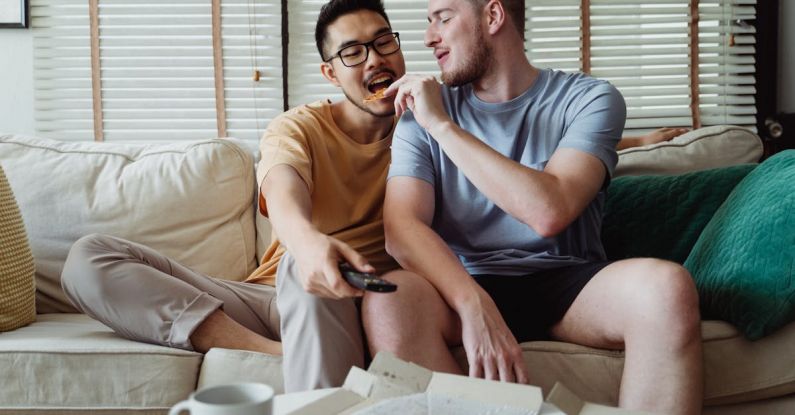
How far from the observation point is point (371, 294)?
1.36 metres

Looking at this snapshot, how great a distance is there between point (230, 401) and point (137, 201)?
1.53 m

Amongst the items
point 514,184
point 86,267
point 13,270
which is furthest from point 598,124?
point 13,270

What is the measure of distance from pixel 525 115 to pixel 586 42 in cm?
178

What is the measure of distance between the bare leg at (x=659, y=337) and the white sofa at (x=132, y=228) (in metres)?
0.68

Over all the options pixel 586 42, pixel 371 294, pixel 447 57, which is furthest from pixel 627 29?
pixel 371 294

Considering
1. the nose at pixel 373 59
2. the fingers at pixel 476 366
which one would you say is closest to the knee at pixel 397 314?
the fingers at pixel 476 366

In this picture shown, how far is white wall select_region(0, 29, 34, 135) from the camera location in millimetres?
3303

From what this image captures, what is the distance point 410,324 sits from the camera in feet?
4.32

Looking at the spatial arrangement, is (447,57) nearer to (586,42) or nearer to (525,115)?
(525,115)

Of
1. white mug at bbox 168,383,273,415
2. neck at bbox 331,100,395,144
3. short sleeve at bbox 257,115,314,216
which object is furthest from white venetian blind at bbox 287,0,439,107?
white mug at bbox 168,383,273,415

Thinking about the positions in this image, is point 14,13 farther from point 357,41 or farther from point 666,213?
point 666,213

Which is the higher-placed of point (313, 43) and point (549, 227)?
point (313, 43)

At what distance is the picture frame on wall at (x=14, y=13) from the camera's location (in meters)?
3.26

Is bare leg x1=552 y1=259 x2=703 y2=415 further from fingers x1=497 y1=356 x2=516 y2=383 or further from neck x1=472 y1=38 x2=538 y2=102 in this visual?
neck x1=472 y1=38 x2=538 y2=102
